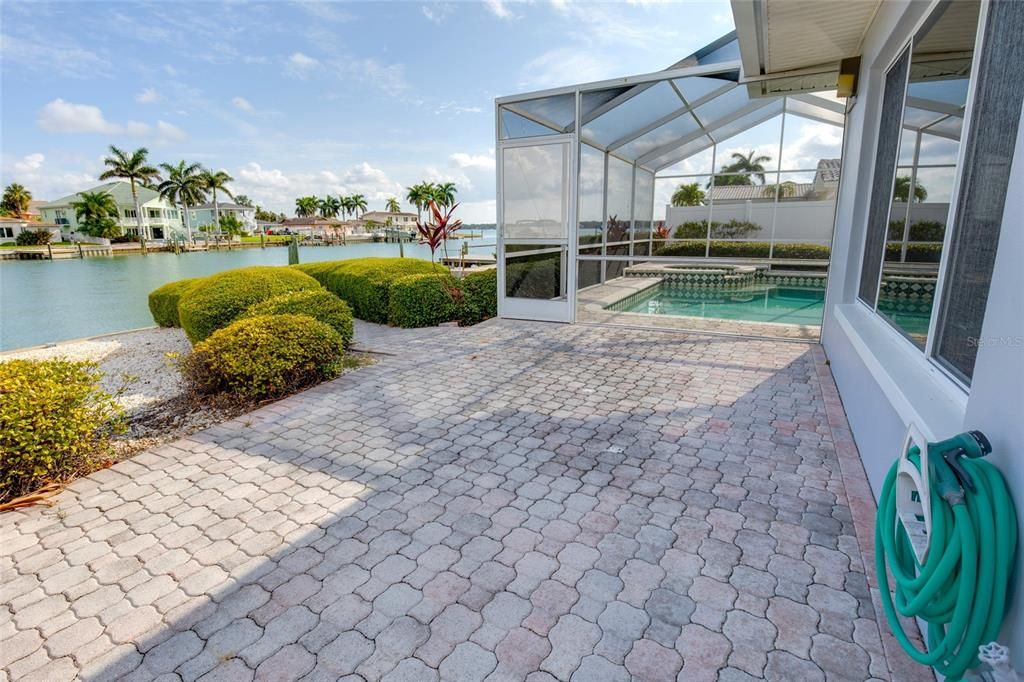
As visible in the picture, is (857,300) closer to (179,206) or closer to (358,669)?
(358,669)

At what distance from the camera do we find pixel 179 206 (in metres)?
46.8

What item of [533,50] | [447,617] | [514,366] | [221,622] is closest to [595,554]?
[447,617]

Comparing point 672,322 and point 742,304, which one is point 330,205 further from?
point 672,322

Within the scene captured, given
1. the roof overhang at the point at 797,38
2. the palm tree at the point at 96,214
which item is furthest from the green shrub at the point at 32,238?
the roof overhang at the point at 797,38

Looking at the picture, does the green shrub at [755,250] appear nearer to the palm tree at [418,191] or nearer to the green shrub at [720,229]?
the green shrub at [720,229]

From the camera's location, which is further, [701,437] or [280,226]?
[280,226]

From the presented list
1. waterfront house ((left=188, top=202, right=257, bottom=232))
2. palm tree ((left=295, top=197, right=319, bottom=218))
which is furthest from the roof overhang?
palm tree ((left=295, top=197, right=319, bottom=218))

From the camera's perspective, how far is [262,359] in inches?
157

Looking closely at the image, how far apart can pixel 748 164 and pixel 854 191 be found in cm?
649

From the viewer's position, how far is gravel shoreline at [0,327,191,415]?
4.50 meters

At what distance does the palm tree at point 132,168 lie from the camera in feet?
128

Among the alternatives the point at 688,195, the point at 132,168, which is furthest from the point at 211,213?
the point at 688,195

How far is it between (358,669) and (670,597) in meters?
1.10

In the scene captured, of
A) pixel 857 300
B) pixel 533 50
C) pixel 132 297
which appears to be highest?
pixel 533 50
